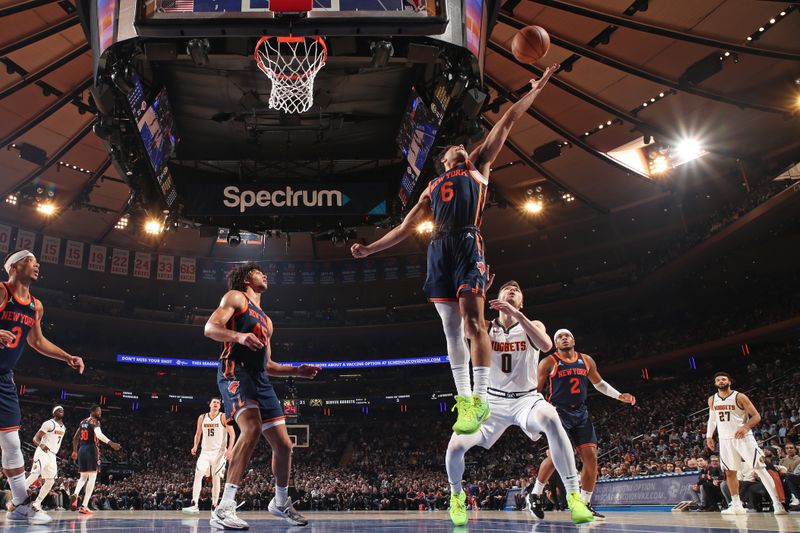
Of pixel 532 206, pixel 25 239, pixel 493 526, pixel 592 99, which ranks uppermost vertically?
pixel 25 239

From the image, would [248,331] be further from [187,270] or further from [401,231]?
[187,270]

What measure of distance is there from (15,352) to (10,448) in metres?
1.02

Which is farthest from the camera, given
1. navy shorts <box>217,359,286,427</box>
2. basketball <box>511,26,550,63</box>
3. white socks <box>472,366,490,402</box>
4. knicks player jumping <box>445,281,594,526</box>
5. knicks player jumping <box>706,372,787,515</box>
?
knicks player jumping <box>706,372,787,515</box>

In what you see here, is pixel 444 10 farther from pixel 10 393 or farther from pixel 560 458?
pixel 10 393

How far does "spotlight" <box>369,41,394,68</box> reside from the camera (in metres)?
8.99

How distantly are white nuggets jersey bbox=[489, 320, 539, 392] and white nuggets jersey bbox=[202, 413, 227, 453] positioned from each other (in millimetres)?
8862

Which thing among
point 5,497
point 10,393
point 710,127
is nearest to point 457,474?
point 10,393

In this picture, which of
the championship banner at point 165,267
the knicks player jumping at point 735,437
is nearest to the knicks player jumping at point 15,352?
the knicks player jumping at point 735,437

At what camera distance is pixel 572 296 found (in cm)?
3269

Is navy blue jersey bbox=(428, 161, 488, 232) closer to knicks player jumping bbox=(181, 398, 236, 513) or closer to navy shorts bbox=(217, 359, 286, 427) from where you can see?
navy shorts bbox=(217, 359, 286, 427)

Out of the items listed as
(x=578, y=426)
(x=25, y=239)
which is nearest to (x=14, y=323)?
(x=578, y=426)

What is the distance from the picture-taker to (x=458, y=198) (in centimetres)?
518

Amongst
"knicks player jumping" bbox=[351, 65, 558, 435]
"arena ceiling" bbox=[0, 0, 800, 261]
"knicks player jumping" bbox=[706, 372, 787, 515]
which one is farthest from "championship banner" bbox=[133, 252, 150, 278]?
"knicks player jumping" bbox=[351, 65, 558, 435]

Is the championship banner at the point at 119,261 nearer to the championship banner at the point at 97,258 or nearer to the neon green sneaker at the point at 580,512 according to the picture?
the championship banner at the point at 97,258
